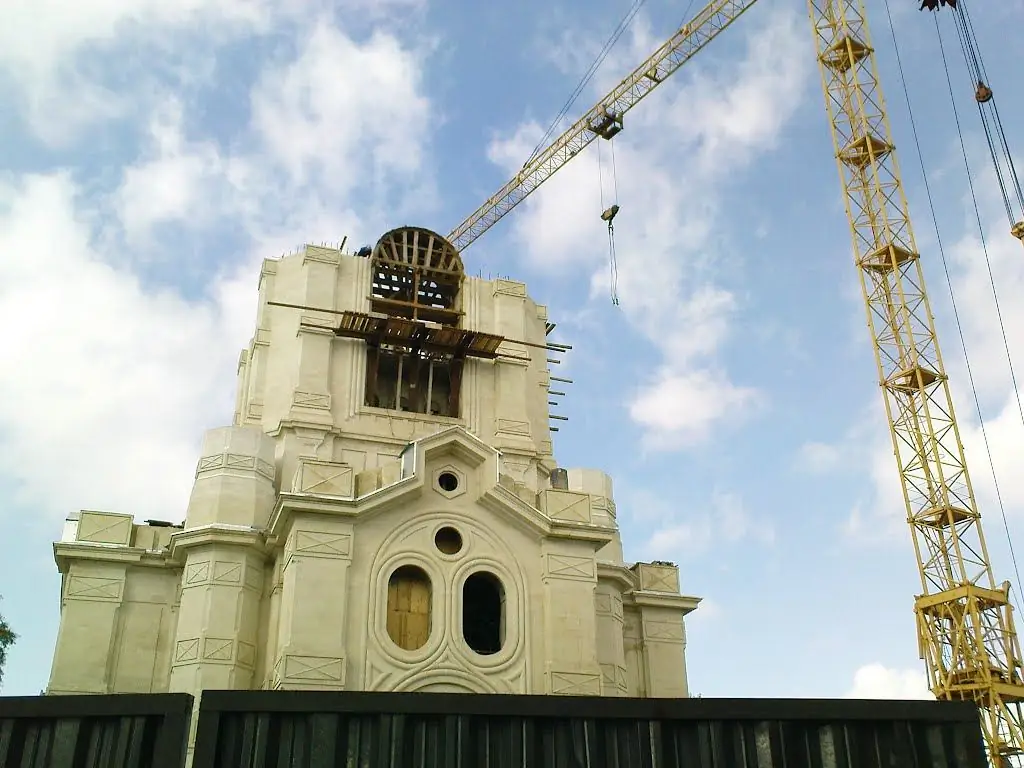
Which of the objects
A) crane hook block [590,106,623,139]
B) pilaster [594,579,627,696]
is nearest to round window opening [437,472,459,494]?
pilaster [594,579,627,696]

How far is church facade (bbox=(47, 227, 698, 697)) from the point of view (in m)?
35.4

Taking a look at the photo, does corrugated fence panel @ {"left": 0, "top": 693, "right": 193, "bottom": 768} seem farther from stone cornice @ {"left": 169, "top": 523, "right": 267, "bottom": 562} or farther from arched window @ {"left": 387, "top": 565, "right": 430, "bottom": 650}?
stone cornice @ {"left": 169, "top": 523, "right": 267, "bottom": 562}

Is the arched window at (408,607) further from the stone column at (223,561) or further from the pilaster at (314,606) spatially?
the stone column at (223,561)

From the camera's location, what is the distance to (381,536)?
3631 centimetres

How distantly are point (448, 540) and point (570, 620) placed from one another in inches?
202

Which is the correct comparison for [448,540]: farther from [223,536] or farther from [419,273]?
[419,273]

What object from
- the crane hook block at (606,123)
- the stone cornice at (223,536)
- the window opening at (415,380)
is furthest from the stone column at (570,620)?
the crane hook block at (606,123)

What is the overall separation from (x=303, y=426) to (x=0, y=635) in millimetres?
17113

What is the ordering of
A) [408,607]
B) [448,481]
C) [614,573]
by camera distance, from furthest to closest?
[614,573], [448,481], [408,607]

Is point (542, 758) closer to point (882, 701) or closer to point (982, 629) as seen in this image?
point (882, 701)

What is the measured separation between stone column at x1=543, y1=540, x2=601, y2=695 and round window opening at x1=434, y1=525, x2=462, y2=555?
3234 mm

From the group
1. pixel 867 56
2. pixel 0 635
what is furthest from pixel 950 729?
pixel 867 56

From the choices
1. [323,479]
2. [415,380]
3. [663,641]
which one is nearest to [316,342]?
[415,380]

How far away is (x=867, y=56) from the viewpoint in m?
64.4
